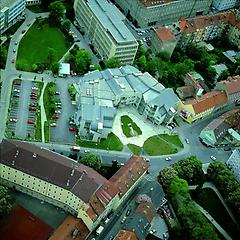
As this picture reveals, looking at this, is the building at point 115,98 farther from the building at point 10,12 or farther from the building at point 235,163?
the building at point 10,12

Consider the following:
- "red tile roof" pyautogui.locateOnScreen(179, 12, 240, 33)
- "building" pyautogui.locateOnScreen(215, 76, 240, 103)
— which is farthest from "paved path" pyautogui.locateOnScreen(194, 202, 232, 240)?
"red tile roof" pyautogui.locateOnScreen(179, 12, 240, 33)

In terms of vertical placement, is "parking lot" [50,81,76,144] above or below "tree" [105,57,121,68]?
below

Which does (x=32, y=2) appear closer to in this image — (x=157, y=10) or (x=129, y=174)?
(x=157, y=10)

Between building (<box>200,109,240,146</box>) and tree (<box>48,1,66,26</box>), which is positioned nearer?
building (<box>200,109,240,146</box>)

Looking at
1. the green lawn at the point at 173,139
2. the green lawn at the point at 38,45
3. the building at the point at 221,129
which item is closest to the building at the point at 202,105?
the building at the point at 221,129

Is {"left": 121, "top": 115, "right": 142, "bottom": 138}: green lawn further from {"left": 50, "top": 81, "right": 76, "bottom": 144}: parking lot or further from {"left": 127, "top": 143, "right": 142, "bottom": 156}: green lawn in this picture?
{"left": 50, "top": 81, "right": 76, "bottom": 144}: parking lot

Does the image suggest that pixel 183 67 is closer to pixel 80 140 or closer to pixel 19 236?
pixel 80 140

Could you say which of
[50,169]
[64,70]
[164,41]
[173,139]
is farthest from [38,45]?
[50,169]
